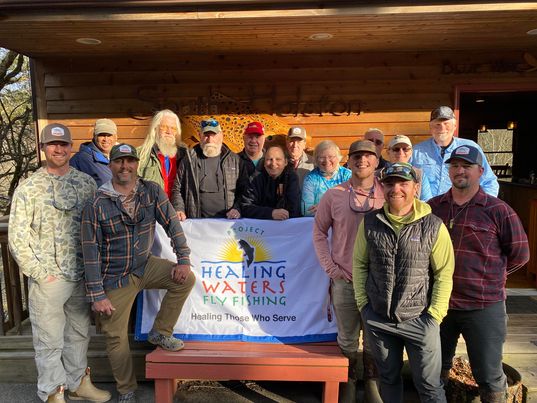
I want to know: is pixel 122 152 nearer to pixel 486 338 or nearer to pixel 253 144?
pixel 253 144

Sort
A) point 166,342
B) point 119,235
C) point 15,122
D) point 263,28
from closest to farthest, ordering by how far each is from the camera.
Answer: point 119,235, point 166,342, point 263,28, point 15,122

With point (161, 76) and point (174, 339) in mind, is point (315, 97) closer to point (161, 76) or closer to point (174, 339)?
point (161, 76)

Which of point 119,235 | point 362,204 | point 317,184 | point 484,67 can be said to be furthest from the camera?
point 484,67

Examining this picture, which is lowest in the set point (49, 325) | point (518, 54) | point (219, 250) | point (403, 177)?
point (49, 325)

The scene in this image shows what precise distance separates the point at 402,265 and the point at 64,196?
220 cm

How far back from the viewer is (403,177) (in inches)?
87.4

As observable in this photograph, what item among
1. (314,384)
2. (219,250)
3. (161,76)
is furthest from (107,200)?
(161,76)

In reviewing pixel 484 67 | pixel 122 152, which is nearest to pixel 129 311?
pixel 122 152

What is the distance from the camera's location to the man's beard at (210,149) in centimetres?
326

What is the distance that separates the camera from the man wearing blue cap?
2.36 meters

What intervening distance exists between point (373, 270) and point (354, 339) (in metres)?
0.77

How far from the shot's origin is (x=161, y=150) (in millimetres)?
3268

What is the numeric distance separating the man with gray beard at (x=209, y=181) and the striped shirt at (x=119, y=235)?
0.33 meters

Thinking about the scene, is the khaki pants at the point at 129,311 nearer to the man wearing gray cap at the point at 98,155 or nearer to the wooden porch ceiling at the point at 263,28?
the man wearing gray cap at the point at 98,155
